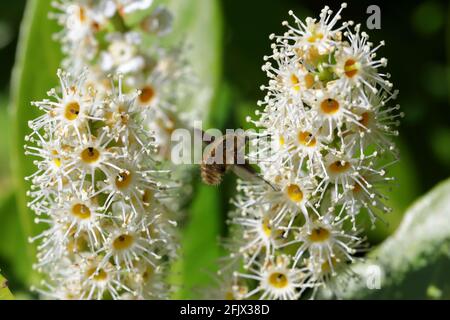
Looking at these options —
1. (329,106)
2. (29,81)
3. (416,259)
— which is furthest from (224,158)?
(29,81)

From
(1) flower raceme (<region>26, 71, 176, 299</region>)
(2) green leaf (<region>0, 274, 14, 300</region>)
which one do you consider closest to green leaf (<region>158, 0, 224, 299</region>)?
(1) flower raceme (<region>26, 71, 176, 299</region>)

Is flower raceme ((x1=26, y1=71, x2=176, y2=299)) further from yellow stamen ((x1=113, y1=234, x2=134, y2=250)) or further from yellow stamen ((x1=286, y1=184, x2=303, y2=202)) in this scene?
yellow stamen ((x1=286, y1=184, x2=303, y2=202))

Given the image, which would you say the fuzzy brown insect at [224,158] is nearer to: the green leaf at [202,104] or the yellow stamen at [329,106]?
the yellow stamen at [329,106]

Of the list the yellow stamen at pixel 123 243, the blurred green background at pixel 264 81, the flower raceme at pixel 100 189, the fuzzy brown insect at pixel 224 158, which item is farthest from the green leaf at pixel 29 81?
the fuzzy brown insect at pixel 224 158
